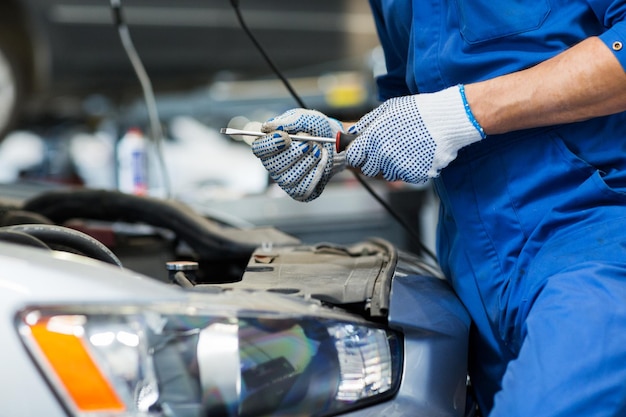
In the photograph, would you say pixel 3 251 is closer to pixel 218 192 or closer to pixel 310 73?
pixel 218 192

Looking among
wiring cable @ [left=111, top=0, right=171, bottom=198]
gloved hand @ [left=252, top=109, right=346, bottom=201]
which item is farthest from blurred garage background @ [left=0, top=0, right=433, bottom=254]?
gloved hand @ [left=252, top=109, right=346, bottom=201]

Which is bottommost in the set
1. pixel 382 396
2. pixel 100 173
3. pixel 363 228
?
pixel 100 173

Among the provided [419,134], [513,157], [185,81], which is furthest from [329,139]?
[185,81]

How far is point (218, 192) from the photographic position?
393 centimetres

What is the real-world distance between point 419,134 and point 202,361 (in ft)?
1.43

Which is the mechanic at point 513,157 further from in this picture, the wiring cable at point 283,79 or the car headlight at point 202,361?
the wiring cable at point 283,79

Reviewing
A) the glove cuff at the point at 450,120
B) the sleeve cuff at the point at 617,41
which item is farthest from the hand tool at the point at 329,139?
the sleeve cuff at the point at 617,41

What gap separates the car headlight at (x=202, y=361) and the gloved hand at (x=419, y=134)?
246 mm

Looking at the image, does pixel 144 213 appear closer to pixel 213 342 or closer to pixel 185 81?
pixel 213 342

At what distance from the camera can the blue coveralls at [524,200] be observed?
990mm

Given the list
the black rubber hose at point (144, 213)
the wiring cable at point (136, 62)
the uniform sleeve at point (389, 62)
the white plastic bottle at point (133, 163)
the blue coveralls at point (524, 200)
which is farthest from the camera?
the white plastic bottle at point (133, 163)

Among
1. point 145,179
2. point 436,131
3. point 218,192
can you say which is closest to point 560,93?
point 436,131

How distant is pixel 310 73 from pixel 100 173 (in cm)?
A: 245

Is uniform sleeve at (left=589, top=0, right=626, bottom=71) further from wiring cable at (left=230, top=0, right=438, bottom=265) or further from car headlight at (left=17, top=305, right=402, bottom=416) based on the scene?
wiring cable at (left=230, top=0, right=438, bottom=265)
